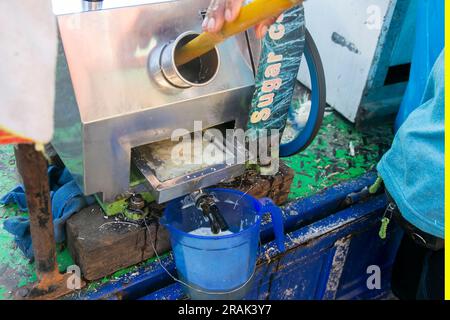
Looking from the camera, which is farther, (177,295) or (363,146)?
(363,146)

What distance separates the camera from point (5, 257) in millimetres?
1290

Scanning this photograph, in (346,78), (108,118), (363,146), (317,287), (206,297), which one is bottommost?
(317,287)

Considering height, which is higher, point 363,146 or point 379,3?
point 379,3

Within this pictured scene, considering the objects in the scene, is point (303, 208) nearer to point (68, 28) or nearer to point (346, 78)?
point (346, 78)

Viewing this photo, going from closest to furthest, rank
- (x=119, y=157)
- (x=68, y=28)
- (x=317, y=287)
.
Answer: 1. (x=68, y=28)
2. (x=119, y=157)
3. (x=317, y=287)

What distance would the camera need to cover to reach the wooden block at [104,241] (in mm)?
1218

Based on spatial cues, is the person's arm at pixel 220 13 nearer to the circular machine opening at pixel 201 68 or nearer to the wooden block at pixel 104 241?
the circular machine opening at pixel 201 68

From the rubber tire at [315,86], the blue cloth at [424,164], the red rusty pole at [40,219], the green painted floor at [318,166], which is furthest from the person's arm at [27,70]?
the blue cloth at [424,164]

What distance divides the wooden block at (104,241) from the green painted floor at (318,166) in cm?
4

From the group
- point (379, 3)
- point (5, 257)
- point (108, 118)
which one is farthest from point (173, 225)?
point (379, 3)

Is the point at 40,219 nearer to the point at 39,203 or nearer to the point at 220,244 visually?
the point at 39,203

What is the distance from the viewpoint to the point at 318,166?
1.74m

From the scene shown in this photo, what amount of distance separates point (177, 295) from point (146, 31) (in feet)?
2.22

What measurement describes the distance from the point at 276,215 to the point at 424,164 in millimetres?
394
